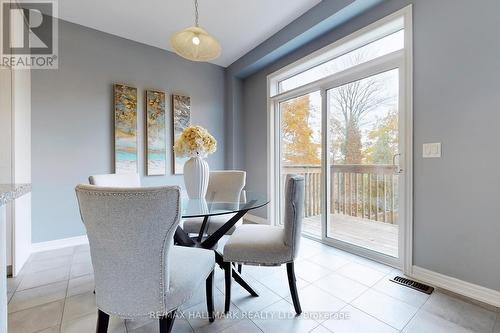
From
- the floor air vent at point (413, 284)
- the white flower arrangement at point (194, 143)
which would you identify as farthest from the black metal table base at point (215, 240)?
the floor air vent at point (413, 284)

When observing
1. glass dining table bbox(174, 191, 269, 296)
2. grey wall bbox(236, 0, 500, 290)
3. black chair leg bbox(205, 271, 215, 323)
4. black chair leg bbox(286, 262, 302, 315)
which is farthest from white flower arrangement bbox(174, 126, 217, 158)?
grey wall bbox(236, 0, 500, 290)

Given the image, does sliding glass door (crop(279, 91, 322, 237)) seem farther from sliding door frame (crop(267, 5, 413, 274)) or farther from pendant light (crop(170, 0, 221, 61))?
pendant light (crop(170, 0, 221, 61))

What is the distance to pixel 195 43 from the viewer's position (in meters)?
1.74

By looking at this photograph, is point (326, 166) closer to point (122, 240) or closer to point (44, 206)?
point (122, 240)

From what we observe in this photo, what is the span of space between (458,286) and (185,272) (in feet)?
6.74

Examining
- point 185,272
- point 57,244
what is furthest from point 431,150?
point 57,244

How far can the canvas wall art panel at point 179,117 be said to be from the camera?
346 cm

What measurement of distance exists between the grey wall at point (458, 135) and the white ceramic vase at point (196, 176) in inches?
72.6

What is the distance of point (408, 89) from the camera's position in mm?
1985

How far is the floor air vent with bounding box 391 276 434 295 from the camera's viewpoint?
5.80 feet

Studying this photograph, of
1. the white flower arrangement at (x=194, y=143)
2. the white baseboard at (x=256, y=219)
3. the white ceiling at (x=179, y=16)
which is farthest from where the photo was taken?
the white baseboard at (x=256, y=219)

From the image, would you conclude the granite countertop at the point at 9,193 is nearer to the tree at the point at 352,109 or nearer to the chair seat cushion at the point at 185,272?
the chair seat cushion at the point at 185,272

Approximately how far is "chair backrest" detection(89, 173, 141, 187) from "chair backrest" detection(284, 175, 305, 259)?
150 centimetres

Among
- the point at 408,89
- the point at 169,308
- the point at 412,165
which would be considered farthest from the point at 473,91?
the point at 169,308
